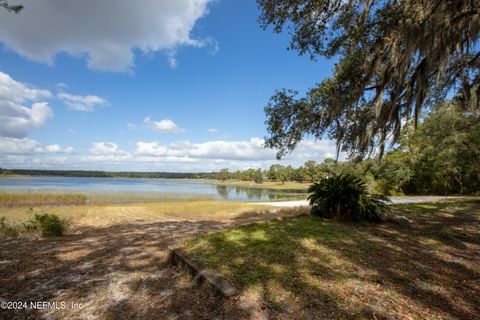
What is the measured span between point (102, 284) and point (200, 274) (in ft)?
4.04

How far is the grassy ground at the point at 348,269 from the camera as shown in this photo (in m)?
2.55

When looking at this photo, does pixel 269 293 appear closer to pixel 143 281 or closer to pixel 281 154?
pixel 143 281

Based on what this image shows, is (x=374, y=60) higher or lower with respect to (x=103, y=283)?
higher

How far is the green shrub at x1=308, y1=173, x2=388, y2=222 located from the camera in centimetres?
690

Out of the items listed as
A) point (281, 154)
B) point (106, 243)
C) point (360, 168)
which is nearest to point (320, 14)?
point (281, 154)

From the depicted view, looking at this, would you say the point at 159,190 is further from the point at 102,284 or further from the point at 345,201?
the point at 102,284

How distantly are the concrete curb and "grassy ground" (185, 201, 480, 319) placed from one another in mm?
133

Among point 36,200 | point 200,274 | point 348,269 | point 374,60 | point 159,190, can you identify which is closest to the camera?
point 200,274

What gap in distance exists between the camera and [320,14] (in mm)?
5793

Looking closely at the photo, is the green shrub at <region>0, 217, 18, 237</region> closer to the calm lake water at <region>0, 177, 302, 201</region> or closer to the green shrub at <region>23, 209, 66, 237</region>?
the green shrub at <region>23, 209, 66, 237</region>

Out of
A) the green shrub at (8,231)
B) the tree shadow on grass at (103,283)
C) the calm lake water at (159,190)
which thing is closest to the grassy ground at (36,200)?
the calm lake water at (159,190)

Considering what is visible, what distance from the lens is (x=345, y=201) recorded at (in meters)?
7.09

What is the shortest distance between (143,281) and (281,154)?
20.5ft

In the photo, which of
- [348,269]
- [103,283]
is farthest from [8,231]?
[348,269]
